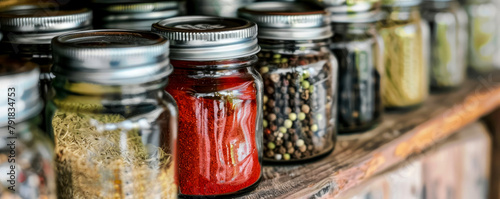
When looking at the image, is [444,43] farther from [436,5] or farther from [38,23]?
[38,23]

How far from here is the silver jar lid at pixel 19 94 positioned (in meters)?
0.55

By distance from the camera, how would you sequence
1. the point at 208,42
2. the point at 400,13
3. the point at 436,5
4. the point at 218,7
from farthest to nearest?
the point at 436,5 < the point at 400,13 < the point at 218,7 < the point at 208,42

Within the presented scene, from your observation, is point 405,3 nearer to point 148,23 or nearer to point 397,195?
point 397,195

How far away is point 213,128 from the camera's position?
762mm

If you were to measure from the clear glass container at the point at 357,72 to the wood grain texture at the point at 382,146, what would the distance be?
0.05 metres

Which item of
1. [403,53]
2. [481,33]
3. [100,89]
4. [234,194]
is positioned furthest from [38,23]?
[481,33]

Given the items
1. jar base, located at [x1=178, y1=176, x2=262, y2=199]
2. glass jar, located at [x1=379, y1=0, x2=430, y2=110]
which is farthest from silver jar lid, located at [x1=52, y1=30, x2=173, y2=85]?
glass jar, located at [x1=379, y1=0, x2=430, y2=110]

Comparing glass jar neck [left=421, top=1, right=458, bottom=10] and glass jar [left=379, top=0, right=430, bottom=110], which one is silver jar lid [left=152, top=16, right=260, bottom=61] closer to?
glass jar [left=379, top=0, right=430, bottom=110]

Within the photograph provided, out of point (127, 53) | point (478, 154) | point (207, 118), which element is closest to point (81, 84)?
point (127, 53)

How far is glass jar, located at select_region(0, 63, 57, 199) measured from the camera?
1.82ft

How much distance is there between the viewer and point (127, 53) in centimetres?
61

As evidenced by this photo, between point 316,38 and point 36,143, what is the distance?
1.66 ft

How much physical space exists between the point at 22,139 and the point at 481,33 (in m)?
1.46

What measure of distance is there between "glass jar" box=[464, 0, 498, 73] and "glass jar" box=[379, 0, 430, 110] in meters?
0.44
